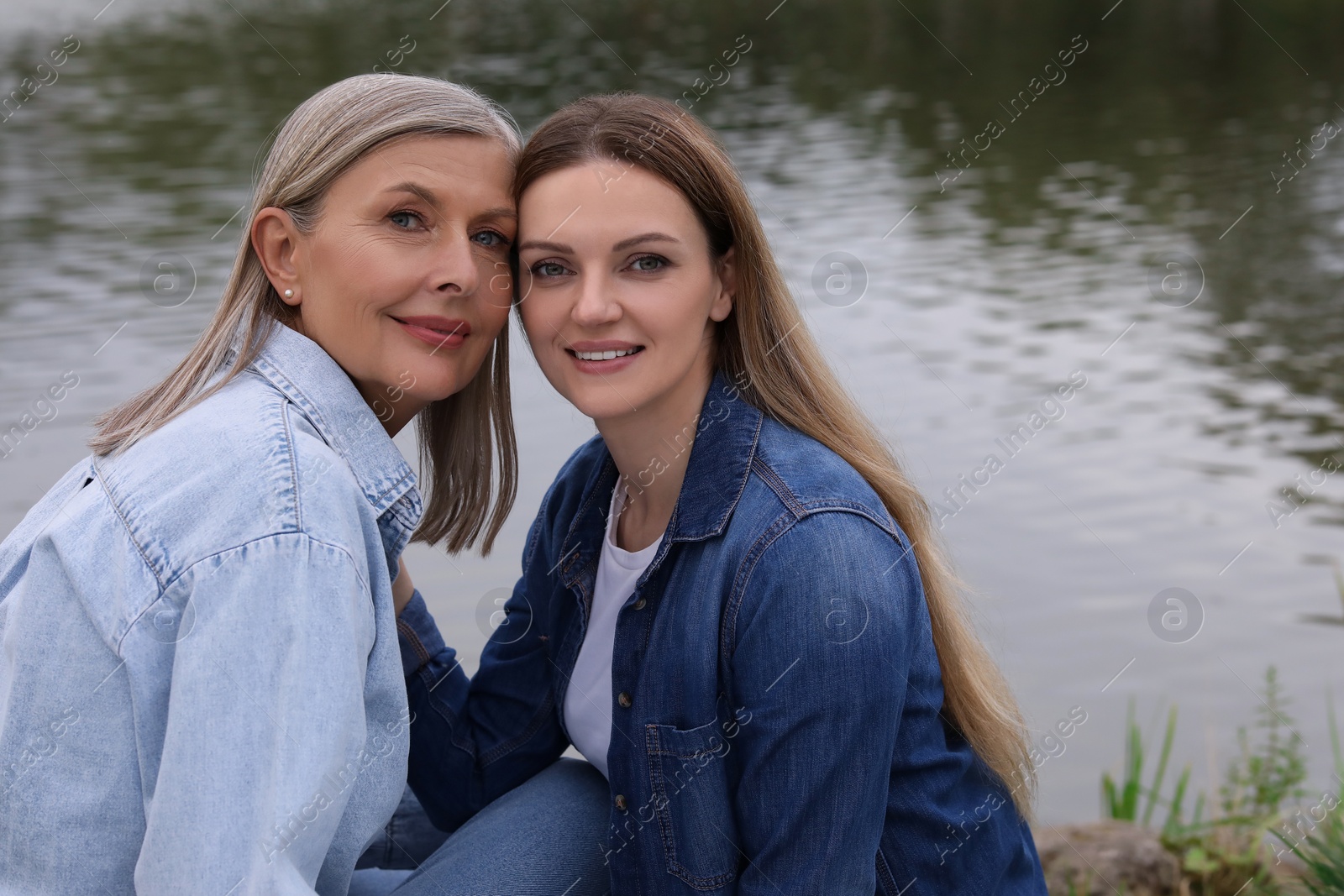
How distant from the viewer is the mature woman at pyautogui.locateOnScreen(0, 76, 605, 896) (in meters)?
1.67

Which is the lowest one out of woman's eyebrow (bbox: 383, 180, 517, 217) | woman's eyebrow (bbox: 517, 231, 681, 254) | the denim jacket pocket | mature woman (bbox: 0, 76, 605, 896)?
the denim jacket pocket

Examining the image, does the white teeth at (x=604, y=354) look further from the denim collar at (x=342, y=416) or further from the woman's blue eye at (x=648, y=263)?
the denim collar at (x=342, y=416)

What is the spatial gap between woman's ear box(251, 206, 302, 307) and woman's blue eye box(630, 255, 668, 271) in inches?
21.7

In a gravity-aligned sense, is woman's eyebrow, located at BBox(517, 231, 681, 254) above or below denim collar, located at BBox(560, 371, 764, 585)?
above

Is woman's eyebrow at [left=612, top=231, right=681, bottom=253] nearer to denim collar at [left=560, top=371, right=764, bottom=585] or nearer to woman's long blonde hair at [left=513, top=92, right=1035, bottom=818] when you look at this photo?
woman's long blonde hair at [left=513, top=92, right=1035, bottom=818]

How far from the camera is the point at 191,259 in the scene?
9.39 meters

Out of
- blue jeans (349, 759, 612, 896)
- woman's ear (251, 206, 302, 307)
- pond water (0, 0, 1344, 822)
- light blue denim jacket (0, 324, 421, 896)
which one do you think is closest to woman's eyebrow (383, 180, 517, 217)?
woman's ear (251, 206, 302, 307)

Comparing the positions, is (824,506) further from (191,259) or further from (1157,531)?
(191,259)

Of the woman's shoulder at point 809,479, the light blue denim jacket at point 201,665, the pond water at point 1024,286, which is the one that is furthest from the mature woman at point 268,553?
the pond water at point 1024,286

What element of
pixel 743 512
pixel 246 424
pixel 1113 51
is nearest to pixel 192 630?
pixel 246 424

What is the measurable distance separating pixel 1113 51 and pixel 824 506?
59.7ft

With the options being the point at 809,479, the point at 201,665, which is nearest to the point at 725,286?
the point at 809,479

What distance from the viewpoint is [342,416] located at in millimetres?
2049

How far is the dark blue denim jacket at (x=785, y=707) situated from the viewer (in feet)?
6.56
